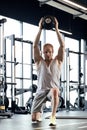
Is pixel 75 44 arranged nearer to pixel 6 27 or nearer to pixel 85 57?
pixel 85 57

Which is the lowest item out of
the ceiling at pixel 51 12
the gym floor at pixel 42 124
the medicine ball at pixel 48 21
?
the gym floor at pixel 42 124

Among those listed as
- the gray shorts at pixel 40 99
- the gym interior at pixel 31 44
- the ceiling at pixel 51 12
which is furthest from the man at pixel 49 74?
the ceiling at pixel 51 12

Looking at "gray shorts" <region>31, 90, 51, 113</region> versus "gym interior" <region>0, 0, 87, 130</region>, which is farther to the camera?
"gym interior" <region>0, 0, 87, 130</region>

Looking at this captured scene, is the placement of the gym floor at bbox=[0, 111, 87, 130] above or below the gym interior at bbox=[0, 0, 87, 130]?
below

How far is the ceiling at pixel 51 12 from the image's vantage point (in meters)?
10.4

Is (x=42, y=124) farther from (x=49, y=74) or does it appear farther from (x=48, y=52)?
(x=48, y=52)

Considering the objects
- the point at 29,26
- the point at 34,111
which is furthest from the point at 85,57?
the point at 34,111

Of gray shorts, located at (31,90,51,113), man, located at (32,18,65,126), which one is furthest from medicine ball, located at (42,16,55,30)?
gray shorts, located at (31,90,51,113)

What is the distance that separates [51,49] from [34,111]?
2.54ft

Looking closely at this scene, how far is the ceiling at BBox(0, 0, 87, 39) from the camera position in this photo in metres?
10.4

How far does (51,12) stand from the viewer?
12.1m

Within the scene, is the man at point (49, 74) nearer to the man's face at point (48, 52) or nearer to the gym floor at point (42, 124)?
the man's face at point (48, 52)

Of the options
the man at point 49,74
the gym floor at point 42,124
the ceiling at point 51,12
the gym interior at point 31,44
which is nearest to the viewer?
the gym floor at point 42,124

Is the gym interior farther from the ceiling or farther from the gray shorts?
the gray shorts
